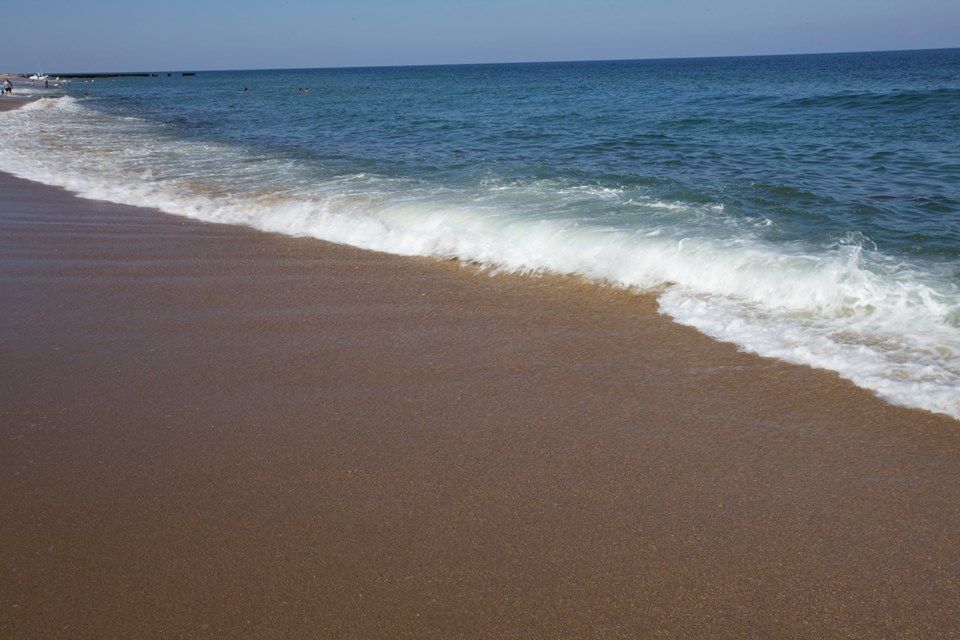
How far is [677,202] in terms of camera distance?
823cm

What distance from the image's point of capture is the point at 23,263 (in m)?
6.32

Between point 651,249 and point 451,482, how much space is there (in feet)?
12.6

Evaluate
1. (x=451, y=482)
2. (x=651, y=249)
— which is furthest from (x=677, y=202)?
(x=451, y=482)

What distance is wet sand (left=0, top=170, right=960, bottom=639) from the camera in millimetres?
2367

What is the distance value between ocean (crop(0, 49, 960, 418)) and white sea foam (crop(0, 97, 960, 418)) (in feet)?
0.07

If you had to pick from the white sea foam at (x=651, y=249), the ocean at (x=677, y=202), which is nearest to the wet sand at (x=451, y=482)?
the white sea foam at (x=651, y=249)

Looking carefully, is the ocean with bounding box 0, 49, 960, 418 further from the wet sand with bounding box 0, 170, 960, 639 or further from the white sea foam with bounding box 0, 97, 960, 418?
the wet sand with bounding box 0, 170, 960, 639

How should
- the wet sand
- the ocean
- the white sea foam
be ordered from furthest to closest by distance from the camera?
the ocean < the white sea foam < the wet sand

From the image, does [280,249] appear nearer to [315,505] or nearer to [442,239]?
[442,239]

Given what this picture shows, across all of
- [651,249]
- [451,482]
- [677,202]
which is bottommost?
[451,482]

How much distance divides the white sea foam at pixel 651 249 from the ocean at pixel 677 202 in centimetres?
2

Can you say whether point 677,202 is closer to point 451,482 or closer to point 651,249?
point 651,249

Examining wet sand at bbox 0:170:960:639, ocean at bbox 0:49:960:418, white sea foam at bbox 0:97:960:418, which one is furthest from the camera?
ocean at bbox 0:49:960:418

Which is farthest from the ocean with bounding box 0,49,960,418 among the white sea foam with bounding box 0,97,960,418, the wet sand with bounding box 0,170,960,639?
the wet sand with bounding box 0,170,960,639
